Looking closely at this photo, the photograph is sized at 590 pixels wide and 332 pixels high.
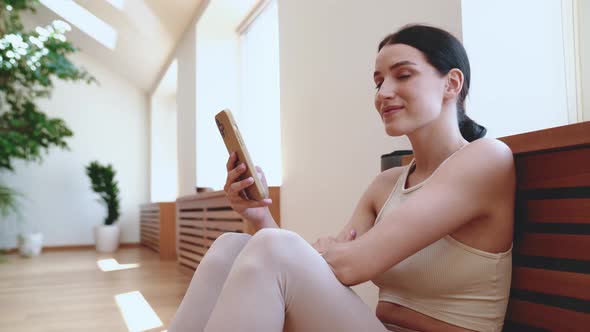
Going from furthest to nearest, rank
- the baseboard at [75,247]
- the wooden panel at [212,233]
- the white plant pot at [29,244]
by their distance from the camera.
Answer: the baseboard at [75,247]
the white plant pot at [29,244]
the wooden panel at [212,233]

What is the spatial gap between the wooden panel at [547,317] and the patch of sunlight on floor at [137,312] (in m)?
1.88

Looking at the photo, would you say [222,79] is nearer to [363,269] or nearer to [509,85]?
[509,85]

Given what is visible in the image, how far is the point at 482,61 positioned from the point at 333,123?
95 centimetres

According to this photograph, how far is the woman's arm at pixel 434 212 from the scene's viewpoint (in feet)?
3.06

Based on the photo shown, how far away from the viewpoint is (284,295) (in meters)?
0.94

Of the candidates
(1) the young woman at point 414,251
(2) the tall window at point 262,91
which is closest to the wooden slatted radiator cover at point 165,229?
(2) the tall window at point 262,91

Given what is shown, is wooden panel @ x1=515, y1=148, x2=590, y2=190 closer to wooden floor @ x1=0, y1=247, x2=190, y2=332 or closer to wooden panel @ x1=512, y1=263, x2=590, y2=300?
wooden panel @ x1=512, y1=263, x2=590, y2=300

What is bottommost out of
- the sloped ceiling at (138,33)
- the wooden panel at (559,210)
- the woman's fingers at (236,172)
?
the wooden panel at (559,210)

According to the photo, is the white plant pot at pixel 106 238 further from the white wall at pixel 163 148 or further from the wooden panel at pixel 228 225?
the wooden panel at pixel 228 225

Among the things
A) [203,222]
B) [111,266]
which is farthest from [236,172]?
[111,266]

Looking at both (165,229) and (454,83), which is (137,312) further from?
(165,229)

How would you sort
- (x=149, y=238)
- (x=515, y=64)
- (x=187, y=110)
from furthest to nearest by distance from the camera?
(x=149, y=238), (x=187, y=110), (x=515, y=64)

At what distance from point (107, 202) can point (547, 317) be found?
7.80 metres

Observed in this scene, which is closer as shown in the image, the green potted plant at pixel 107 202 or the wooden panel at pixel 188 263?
the wooden panel at pixel 188 263
